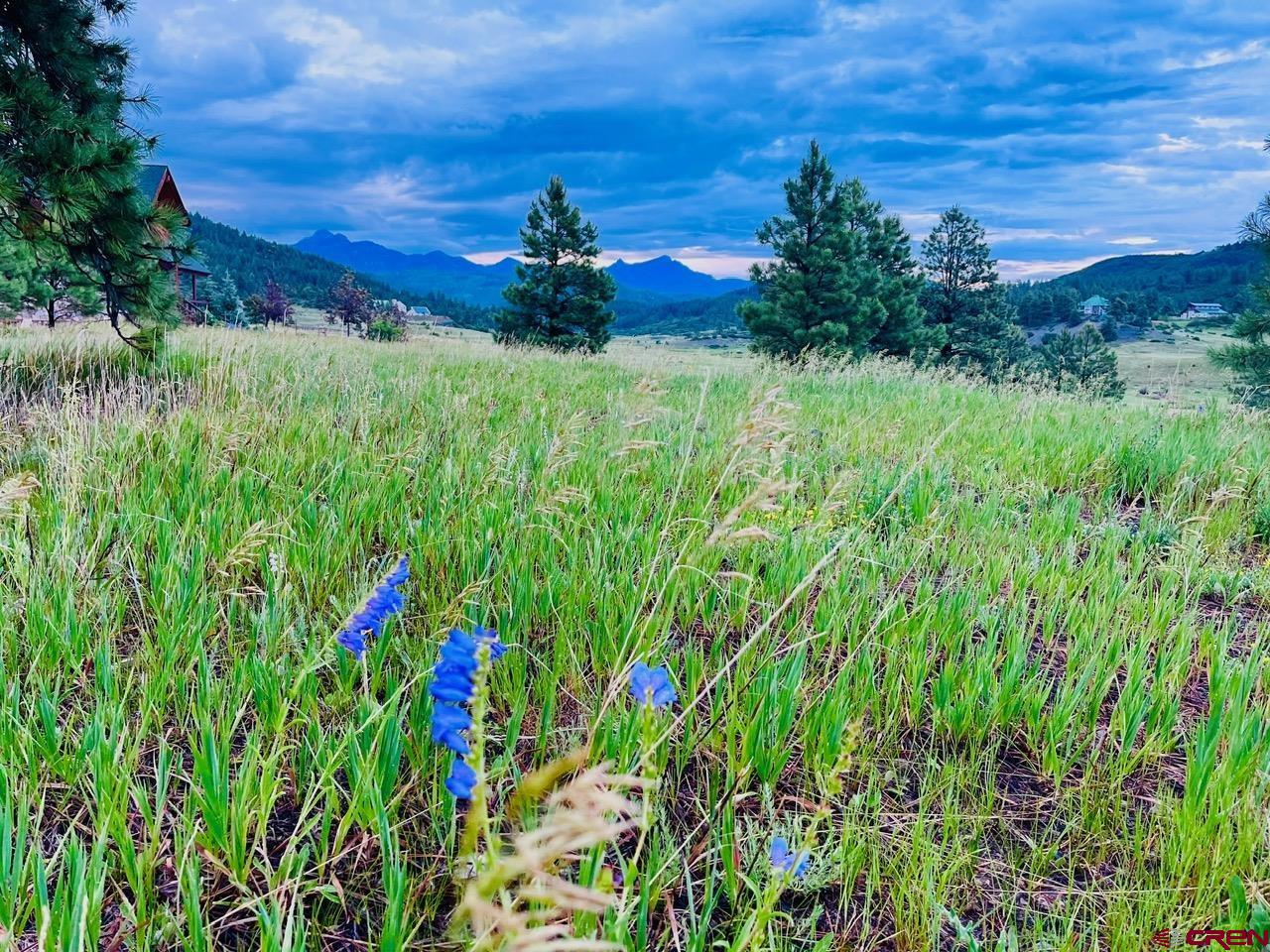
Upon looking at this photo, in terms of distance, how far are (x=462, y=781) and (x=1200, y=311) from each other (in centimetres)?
13806

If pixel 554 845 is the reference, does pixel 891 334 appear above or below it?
above

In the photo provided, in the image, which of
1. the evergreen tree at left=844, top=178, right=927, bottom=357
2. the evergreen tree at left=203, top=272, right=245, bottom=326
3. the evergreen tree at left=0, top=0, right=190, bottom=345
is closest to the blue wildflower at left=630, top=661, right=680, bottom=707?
the evergreen tree at left=0, top=0, right=190, bottom=345

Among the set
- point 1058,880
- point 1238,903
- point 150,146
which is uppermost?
point 150,146

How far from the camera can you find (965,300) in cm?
3853

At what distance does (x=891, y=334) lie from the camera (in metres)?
33.6

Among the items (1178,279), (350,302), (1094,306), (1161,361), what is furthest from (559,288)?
(1178,279)

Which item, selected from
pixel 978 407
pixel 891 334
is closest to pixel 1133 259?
pixel 891 334

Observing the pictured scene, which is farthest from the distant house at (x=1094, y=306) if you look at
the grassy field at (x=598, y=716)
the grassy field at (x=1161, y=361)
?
the grassy field at (x=598, y=716)

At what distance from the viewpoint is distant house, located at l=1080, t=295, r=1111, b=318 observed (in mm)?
94562

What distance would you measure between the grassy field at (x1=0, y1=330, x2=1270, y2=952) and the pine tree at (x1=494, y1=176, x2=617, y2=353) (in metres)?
29.9

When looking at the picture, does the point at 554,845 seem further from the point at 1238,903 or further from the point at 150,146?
the point at 150,146

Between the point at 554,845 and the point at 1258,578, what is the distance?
147 inches

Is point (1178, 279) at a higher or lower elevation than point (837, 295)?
higher

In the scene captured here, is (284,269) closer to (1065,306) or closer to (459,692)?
(1065,306)
